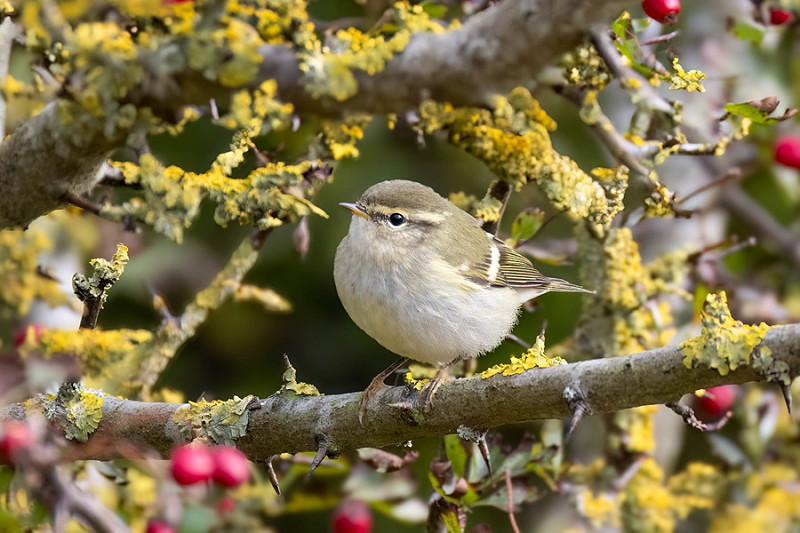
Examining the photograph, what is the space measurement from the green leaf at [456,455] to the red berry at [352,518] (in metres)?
0.64

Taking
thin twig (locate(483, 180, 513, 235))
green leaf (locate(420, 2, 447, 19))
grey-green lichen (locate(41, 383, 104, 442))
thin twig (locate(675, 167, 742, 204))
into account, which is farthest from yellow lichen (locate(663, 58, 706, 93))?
grey-green lichen (locate(41, 383, 104, 442))

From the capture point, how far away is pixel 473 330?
3.67 m

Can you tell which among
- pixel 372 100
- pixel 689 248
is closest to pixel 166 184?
pixel 372 100

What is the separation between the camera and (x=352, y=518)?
11.9 feet

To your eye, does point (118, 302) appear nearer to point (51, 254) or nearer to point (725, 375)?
point (51, 254)

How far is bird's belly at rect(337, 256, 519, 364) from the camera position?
354 cm

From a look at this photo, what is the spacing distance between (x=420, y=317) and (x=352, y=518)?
0.79 metres

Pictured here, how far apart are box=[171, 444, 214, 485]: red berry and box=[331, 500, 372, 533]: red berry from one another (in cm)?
140

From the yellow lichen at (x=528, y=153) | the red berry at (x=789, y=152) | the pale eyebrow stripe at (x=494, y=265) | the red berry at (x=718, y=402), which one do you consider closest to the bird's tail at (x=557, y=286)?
the pale eyebrow stripe at (x=494, y=265)

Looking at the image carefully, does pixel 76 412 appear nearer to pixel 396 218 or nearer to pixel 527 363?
pixel 527 363

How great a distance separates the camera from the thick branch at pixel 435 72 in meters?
1.79

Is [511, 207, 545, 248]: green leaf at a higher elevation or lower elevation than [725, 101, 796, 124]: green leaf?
lower

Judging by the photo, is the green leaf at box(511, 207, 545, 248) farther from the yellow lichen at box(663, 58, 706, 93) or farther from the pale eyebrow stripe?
the yellow lichen at box(663, 58, 706, 93)

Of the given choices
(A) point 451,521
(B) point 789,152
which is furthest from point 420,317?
(B) point 789,152
